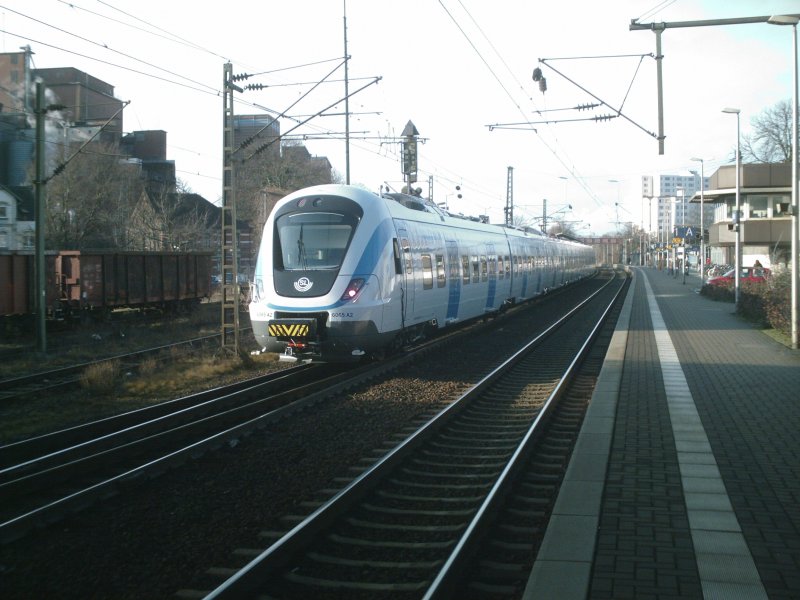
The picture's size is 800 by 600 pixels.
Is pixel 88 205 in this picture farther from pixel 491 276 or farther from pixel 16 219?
pixel 491 276

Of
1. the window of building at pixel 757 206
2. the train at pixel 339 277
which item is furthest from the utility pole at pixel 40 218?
the window of building at pixel 757 206

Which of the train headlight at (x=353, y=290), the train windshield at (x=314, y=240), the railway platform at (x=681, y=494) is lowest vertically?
the railway platform at (x=681, y=494)

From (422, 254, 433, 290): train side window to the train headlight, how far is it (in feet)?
10.3

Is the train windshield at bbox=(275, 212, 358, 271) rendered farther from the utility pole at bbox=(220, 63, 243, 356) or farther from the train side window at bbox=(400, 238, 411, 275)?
the utility pole at bbox=(220, 63, 243, 356)

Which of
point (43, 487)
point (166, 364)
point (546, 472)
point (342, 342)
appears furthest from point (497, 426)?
point (166, 364)

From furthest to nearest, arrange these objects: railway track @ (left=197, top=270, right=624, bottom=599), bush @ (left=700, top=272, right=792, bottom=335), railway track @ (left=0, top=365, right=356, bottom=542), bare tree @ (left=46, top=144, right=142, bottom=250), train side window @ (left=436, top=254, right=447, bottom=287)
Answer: bare tree @ (left=46, top=144, right=142, bottom=250) → bush @ (left=700, top=272, right=792, bottom=335) → train side window @ (left=436, top=254, right=447, bottom=287) → railway track @ (left=0, top=365, right=356, bottom=542) → railway track @ (left=197, top=270, right=624, bottom=599)

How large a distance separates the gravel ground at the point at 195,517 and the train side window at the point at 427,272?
5.56 metres

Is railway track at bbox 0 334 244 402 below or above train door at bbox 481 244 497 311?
below

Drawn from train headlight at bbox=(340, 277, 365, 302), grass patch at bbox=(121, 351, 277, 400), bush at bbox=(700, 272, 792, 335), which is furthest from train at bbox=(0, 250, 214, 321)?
bush at bbox=(700, 272, 792, 335)

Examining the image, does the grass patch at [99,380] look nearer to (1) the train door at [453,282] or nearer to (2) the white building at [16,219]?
(1) the train door at [453,282]

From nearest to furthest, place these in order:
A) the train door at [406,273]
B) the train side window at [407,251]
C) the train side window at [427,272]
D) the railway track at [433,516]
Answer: the railway track at [433,516], the train door at [406,273], the train side window at [407,251], the train side window at [427,272]

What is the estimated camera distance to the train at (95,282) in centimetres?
2212

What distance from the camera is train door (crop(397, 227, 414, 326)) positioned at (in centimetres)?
1413

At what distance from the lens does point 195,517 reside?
6203 millimetres
